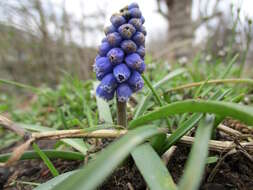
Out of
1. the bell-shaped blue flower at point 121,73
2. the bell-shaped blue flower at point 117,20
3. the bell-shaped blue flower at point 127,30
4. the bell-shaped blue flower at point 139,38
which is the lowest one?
the bell-shaped blue flower at point 121,73

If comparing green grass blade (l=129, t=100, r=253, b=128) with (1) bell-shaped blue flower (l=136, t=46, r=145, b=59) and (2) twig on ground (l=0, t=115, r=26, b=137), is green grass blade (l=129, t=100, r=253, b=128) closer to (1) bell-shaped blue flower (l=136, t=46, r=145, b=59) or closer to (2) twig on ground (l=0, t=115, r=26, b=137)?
(1) bell-shaped blue flower (l=136, t=46, r=145, b=59)

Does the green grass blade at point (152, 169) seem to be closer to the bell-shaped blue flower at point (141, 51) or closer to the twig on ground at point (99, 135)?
the twig on ground at point (99, 135)

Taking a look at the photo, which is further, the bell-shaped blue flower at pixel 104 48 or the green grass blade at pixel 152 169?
the bell-shaped blue flower at pixel 104 48

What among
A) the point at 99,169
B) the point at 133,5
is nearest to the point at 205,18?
the point at 133,5

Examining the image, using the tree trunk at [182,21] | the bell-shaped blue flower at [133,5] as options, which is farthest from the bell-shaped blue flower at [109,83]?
the tree trunk at [182,21]

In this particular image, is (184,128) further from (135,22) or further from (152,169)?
(135,22)

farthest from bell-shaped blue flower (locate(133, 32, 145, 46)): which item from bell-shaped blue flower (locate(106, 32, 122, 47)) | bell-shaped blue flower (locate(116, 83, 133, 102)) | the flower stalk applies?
the flower stalk
